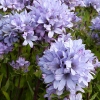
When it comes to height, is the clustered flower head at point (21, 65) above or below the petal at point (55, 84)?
below

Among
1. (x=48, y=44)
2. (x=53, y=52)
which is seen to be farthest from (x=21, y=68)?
(x=53, y=52)

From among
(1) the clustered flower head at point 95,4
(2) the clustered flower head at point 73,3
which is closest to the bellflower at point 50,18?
(2) the clustered flower head at point 73,3

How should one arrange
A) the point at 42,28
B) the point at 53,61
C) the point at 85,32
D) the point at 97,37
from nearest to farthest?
1. the point at 53,61
2. the point at 42,28
3. the point at 97,37
4. the point at 85,32

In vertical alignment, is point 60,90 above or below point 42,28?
below

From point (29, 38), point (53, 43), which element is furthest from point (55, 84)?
point (29, 38)

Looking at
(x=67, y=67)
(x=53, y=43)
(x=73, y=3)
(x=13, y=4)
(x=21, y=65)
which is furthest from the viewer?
(x=73, y=3)

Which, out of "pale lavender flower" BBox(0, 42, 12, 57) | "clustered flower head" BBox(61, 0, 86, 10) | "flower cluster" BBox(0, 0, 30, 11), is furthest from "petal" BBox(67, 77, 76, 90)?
"clustered flower head" BBox(61, 0, 86, 10)

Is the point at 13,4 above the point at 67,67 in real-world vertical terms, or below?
below

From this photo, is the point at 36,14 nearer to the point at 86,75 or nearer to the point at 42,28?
the point at 42,28

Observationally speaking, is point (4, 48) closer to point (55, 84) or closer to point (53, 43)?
point (53, 43)

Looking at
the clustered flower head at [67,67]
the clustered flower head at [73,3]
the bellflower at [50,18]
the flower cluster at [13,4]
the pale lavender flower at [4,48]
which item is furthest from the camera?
the clustered flower head at [73,3]

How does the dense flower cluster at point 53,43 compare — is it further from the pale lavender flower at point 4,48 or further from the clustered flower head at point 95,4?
the clustered flower head at point 95,4
